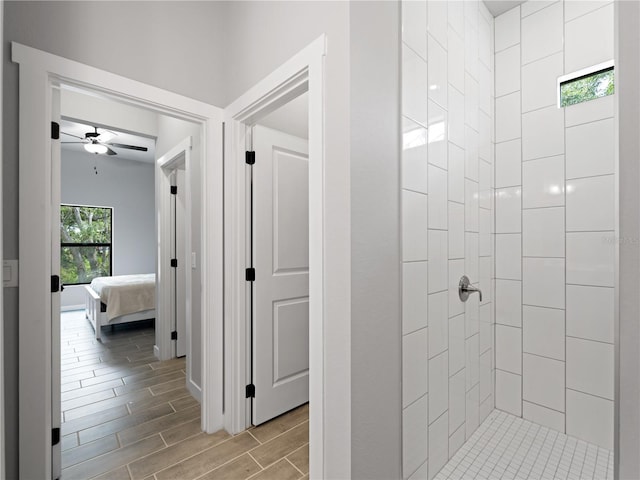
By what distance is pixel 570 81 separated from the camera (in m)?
1.86

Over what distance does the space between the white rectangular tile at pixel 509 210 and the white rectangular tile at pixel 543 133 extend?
238 mm

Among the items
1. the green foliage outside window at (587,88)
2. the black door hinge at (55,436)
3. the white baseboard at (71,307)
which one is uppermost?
the green foliage outside window at (587,88)

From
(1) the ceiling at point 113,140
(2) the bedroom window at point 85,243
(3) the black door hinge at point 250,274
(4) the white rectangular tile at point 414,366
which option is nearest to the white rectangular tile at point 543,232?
(4) the white rectangular tile at point 414,366

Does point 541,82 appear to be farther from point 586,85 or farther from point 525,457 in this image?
point 525,457

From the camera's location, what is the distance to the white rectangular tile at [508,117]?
6.77ft

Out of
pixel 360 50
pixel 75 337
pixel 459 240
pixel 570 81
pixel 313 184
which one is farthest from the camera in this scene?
pixel 75 337

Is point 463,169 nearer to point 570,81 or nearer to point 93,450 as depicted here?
point 570,81

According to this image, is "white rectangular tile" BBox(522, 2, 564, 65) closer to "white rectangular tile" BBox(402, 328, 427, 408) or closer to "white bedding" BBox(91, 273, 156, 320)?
"white rectangular tile" BBox(402, 328, 427, 408)

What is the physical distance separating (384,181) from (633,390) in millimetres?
965

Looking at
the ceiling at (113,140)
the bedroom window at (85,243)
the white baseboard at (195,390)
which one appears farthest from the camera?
the bedroom window at (85,243)

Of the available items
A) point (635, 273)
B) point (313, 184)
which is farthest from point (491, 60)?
point (635, 273)

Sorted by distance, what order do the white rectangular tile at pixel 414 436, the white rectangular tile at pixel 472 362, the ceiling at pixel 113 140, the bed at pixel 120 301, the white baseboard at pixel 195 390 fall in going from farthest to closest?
the ceiling at pixel 113 140
the bed at pixel 120 301
the white baseboard at pixel 195 390
the white rectangular tile at pixel 472 362
the white rectangular tile at pixel 414 436

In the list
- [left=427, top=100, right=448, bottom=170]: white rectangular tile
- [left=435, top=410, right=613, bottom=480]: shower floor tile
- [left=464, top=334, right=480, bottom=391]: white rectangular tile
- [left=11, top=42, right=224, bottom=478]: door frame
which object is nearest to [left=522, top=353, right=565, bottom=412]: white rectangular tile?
[left=435, top=410, right=613, bottom=480]: shower floor tile

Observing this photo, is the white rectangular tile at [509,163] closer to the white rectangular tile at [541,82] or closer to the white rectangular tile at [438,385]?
the white rectangular tile at [541,82]
